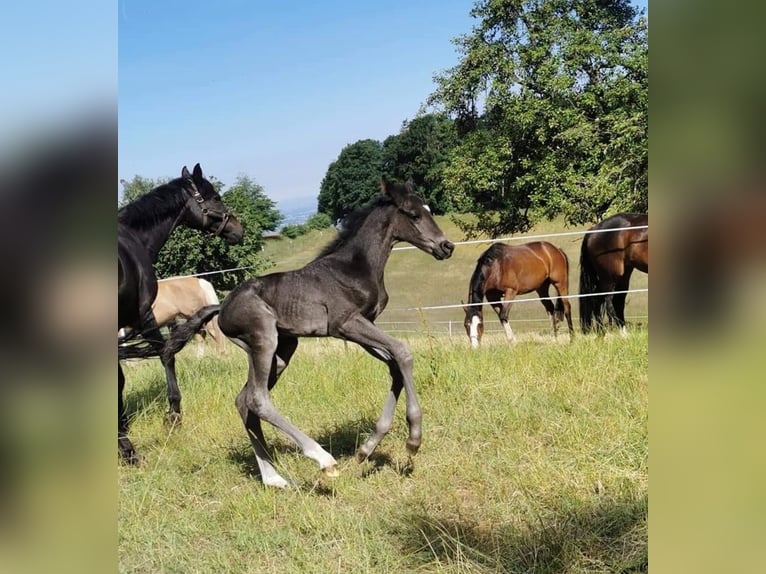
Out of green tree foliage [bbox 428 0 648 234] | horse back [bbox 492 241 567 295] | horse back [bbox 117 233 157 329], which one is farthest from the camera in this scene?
green tree foliage [bbox 428 0 648 234]

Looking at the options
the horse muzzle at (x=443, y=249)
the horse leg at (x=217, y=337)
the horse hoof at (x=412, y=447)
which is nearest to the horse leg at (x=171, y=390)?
the horse hoof at (x=412, y=447)

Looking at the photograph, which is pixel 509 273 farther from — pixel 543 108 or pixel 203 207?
pixel 543 108

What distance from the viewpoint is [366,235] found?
4.74 m

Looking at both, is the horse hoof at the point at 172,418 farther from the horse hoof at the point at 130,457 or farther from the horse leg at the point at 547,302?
the horse leg at the point at 547,302

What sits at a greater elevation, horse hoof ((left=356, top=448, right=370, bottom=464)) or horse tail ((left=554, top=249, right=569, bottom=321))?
horse tail ((left=554, top=249, right=569, bottom=321))

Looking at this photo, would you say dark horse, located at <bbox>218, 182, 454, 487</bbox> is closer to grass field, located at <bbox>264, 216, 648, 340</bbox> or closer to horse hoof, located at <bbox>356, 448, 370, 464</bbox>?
horse hoof, located at <bbox>356, 448, 370, 464</bbox>

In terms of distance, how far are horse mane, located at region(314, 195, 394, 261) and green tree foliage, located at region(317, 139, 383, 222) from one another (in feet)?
93.9

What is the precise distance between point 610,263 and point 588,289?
57cm

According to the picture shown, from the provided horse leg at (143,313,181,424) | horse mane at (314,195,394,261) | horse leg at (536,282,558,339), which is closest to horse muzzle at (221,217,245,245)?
horse leg at (143,313,181,424)

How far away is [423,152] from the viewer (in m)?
29.4

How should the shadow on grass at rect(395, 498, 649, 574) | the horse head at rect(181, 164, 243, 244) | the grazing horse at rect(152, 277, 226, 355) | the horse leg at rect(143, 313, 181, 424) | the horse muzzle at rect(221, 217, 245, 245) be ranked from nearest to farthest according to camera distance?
the shadow on grass at rect(395, 498, 649, 574) < the horse leg at rect(143, 313, 181, 424) < the horse head at rect(181, 164, 243, 244) < the horse muzzle at rect(221, 217, 245, 245) < the grazing horse at rect(152, 277, 226, 355)

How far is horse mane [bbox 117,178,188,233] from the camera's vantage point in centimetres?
607

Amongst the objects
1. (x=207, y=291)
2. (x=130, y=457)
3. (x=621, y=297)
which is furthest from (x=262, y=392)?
(x=207, y=291)
